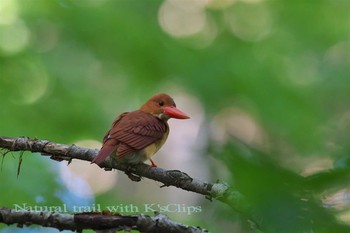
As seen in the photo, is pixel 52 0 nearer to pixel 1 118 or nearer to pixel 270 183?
pixel 1 118

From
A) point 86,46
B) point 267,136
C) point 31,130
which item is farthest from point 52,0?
point 267,136

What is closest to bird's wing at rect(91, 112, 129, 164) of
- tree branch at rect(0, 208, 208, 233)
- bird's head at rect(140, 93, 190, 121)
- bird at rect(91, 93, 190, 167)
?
bird at rect(91, 93, 190, 167)

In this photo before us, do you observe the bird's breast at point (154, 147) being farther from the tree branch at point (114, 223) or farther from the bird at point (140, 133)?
the tree branch at point (114, 223)

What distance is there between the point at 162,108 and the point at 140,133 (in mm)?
90

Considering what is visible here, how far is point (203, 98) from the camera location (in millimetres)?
1013

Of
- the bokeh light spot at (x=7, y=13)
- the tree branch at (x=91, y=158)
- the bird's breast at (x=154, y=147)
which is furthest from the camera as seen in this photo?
the bokeh light spot at (x=7, y=13)

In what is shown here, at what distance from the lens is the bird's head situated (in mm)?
844

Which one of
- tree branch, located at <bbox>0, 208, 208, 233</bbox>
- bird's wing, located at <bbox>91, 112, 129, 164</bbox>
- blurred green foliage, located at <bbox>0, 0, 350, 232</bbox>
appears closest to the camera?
tree branch, located at <bbox>0, 208, 208, 233</bbox>

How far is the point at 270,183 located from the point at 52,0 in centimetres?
122

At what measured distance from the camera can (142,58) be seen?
1.20 meters

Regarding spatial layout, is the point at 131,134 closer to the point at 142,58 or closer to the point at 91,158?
the point at 91,158

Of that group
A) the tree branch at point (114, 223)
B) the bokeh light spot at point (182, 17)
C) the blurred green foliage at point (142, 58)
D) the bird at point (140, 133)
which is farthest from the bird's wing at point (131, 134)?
the bokeh light spot at point (182, 17)

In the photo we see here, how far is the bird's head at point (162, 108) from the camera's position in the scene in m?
0.84

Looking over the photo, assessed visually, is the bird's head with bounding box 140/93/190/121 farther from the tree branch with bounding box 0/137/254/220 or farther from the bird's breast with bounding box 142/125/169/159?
the tree branch with bounding box 0/137/254/220
